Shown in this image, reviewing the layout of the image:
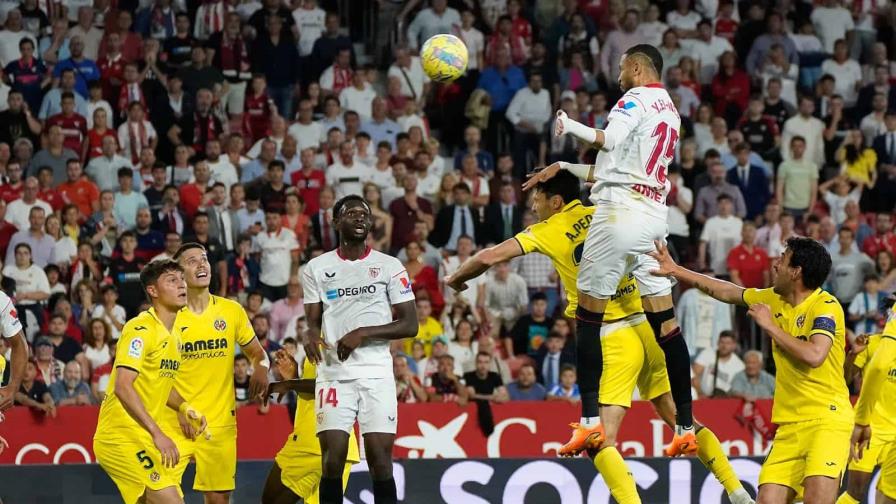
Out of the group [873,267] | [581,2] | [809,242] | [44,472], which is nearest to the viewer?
[809,242]

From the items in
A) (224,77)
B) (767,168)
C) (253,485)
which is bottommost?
(253,485)

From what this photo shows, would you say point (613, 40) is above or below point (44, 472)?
above

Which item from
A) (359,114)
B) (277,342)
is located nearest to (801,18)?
(359,114)

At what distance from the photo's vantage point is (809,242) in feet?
34.1

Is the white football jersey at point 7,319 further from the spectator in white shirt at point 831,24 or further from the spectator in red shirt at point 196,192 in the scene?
the spectator in white shirt at point 831,24

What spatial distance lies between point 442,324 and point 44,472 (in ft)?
19.9

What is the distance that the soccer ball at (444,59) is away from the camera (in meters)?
12.1

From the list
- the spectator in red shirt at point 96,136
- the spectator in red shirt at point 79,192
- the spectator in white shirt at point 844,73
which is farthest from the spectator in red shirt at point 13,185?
the spectator in white shirt at point 844,73

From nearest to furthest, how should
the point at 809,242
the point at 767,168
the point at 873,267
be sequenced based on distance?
the point at 809,242
the point at 873,267
the point at 767,168

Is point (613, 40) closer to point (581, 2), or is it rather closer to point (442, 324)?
point (581, 2)

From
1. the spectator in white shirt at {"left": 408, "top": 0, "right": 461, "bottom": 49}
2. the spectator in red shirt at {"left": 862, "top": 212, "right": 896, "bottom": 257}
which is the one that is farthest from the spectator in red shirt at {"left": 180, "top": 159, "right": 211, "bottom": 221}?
the spectator in red shirt at {"left": 862, "top": 212, "right": 896, "bottom": 257}

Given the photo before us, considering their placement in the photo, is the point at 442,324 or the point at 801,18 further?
the point at 801,18

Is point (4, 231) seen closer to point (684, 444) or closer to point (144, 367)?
point (144, 367)

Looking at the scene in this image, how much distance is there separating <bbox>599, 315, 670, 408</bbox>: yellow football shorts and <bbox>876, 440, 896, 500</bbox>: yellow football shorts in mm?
1956
